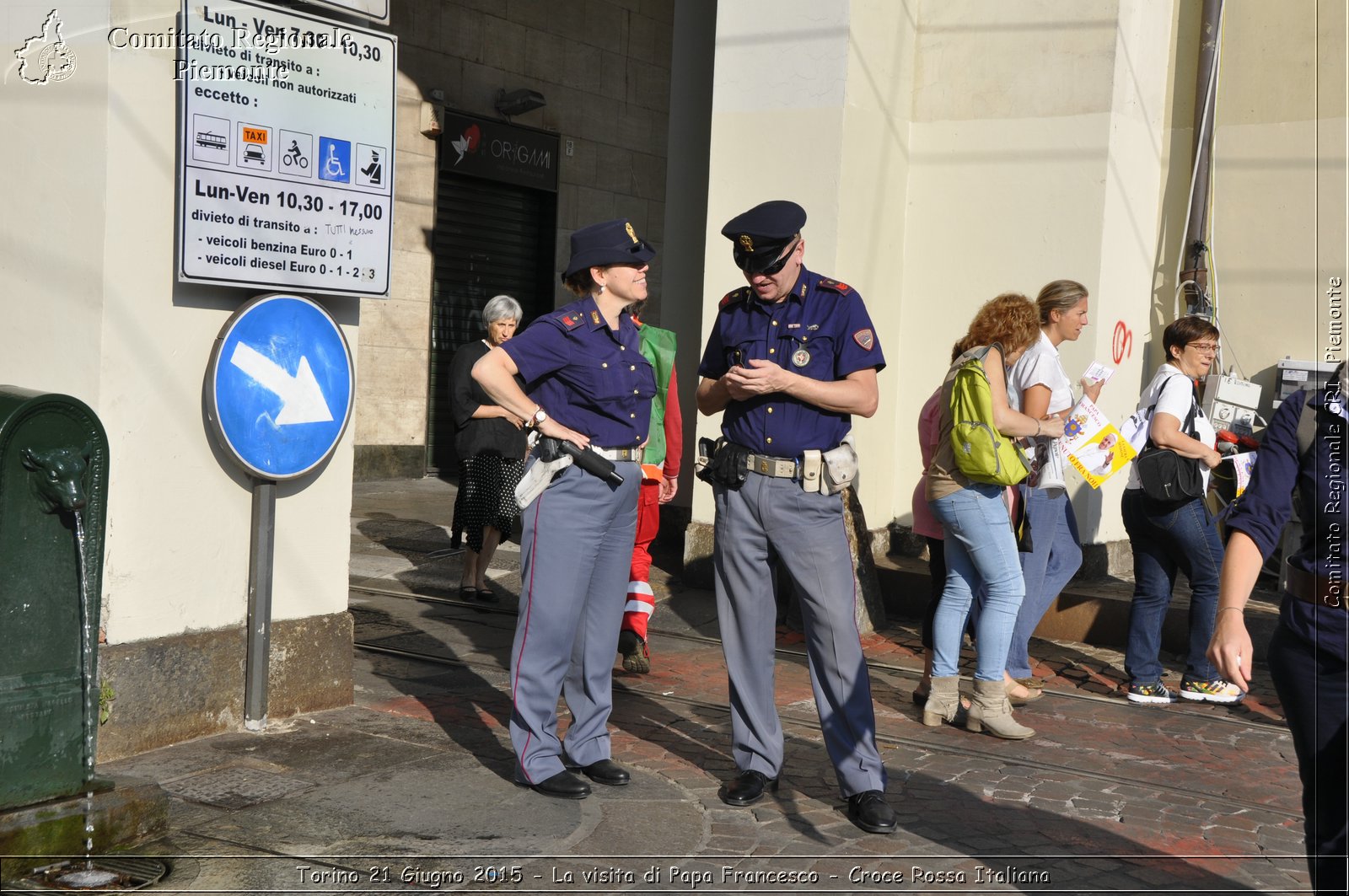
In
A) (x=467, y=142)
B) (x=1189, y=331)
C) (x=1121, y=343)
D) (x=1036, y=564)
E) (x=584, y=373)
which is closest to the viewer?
(x=584, y=373)

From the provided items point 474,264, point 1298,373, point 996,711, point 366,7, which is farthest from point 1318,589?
point 474,264

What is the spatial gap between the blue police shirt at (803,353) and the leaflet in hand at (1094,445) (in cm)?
216

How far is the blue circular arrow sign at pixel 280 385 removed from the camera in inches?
199

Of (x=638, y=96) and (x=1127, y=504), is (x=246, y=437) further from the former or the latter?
(x=638, y=96)

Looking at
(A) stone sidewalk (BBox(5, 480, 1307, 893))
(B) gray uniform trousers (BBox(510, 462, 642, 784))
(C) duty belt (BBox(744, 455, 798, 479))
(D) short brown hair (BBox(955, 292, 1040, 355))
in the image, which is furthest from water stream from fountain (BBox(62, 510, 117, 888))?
(D) short brown hair (BBox(955, 292, 1040, 355))

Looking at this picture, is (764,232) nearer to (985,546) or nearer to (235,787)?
(985,546)

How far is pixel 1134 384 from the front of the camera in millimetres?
8922

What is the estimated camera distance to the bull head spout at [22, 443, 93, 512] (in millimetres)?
3873

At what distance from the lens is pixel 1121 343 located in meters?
8.66

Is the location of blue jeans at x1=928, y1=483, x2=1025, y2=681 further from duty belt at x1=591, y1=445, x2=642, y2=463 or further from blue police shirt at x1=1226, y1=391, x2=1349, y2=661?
blue police shirt at x1=1226, y1=391, x2=1349, y2=661

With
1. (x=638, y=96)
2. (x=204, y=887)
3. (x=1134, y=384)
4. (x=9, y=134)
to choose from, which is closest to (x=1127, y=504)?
(x=1134, y=384)

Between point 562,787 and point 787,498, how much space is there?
1.25 meters

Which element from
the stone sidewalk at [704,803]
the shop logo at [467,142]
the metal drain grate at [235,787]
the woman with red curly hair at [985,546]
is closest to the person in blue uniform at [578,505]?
the stone sidewalk at [704,803]

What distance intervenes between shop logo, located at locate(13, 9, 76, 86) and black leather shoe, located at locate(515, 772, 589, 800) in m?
2.95
